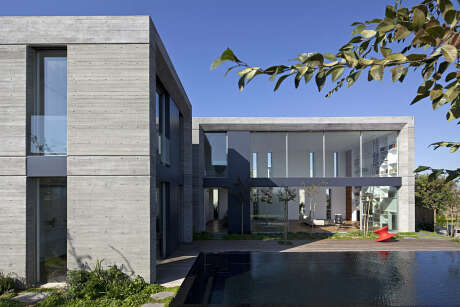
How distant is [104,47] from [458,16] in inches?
289

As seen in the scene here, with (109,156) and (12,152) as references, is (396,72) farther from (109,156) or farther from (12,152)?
(12,152)

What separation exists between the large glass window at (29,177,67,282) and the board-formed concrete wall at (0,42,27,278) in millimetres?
337

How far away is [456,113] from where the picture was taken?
151 cm

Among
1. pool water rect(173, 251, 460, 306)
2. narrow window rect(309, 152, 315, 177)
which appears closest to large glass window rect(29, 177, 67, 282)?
pool water rect(173, 251, 460, 306)

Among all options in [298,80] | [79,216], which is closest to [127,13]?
[79,216]

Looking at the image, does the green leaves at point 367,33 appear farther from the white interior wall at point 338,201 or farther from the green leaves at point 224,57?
the white interior wall at point 338,201

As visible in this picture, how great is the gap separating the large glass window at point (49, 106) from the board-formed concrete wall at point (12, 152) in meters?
0.26

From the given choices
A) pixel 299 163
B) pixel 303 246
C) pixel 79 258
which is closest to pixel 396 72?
pixel 79 258

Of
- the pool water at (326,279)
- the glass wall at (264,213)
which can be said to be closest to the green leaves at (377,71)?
the pool water at (326,279)

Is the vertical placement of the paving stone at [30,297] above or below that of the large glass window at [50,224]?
below

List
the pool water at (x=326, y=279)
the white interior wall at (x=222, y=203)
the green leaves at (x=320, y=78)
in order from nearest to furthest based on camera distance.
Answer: the green leaves at (x=320, y=78)
the pool water at (x=326, y=279)
the white interior wall at (x=222, y=203)

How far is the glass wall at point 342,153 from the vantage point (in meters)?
15.7

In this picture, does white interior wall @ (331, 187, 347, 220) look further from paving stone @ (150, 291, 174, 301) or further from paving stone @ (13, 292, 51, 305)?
paving stone @ (13, 292, 51, 305)

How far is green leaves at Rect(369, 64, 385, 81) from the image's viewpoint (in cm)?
133
